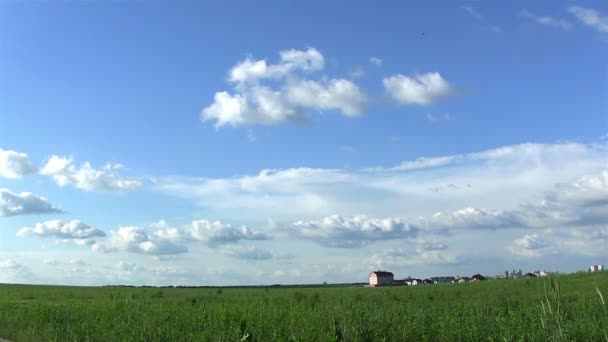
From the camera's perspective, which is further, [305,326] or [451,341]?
[305,326]

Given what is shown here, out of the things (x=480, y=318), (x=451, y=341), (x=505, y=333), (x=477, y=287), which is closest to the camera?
(x=505, y=333)

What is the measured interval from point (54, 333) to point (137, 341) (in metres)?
4.79

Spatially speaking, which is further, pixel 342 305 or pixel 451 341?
pixel 342 305

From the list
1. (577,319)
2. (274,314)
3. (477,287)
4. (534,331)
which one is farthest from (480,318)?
(477,287)

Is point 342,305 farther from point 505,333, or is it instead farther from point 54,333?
point 54,333

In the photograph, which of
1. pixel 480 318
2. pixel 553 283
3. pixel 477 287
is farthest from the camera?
pixel 477 287

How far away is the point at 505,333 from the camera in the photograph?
1023 cm

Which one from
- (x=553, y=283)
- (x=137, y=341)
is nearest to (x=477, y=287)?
(x=137, y=341)

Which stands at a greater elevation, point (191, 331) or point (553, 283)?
point (553, 283)

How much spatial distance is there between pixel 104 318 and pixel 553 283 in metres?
18.5

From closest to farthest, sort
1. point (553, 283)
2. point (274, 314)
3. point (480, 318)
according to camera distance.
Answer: point (553, 283)
point (480, 318)
point (274, 314)

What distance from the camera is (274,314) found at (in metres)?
17.3

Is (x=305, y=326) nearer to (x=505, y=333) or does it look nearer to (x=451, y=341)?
(x=451, y=341)

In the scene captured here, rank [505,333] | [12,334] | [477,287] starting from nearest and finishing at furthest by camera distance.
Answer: [505,333] → [12,334] → [477,287]
